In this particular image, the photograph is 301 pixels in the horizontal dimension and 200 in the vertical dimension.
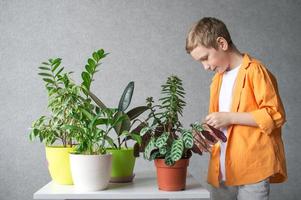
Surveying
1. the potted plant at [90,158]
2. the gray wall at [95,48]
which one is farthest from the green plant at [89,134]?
the gray wall at [95,48]

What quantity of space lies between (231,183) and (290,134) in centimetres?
159

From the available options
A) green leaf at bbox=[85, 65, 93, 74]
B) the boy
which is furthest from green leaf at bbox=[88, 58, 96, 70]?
the boy

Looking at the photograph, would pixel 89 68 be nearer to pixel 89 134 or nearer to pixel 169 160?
pixel 89 134

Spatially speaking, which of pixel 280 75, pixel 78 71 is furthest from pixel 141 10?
pixel 280 75

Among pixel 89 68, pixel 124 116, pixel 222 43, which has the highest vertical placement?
pixel 222 43

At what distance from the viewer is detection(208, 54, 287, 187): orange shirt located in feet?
5.17

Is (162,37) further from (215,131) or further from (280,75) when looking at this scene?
(215,131)

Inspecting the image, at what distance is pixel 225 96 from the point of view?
1780 millimetres

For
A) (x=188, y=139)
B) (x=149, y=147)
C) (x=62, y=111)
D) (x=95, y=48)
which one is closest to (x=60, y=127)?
(x=62, y=111)

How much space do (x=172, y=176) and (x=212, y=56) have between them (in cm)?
64

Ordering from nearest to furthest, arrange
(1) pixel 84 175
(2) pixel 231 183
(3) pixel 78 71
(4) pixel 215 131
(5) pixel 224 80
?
(1) pixel 84 175 → (4) pixel 215 131 → (2) pixel 231 183 → (5) pixel 224 80 → (3) pixel 78 71

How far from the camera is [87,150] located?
1283 millimetres

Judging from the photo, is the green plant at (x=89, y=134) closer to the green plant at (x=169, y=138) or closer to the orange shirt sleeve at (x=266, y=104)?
the green plant at (x=169, y=138)

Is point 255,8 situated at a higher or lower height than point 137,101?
higher
